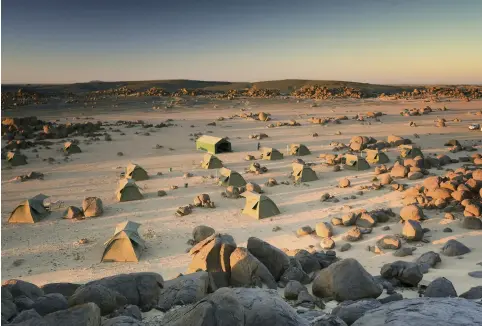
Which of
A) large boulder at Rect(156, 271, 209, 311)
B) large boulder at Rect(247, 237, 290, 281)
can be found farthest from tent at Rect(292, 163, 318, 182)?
large boulder at Rect(156, 271, 209, 311)

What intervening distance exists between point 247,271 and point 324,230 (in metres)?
7.46

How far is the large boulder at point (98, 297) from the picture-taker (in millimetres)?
9391

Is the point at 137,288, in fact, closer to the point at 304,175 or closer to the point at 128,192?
the point at 128,192

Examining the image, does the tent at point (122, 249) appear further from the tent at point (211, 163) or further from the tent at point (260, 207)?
the tent at point (211, 163)

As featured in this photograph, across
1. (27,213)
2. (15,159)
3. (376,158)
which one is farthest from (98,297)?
(15,159)

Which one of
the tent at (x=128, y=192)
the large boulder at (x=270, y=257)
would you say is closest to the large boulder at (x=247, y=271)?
the large boulder at (x=270, y=257)

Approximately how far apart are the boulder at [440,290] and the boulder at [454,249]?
4733mm

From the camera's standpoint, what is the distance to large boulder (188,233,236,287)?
490 inches

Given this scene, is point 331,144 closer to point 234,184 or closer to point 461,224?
point 234,184

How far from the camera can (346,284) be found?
38.2ft

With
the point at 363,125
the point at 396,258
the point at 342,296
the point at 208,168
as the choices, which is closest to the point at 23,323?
the point at 342,296

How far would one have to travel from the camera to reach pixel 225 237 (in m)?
13.4

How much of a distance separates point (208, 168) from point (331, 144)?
1571 cm

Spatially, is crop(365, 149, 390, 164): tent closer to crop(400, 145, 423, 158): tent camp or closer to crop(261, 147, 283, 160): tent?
crop(400, 145, 423, 158): tent camp
